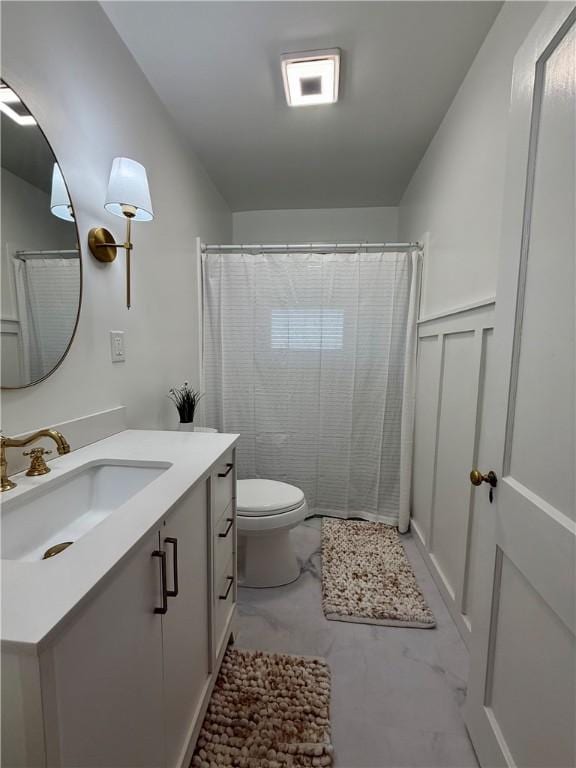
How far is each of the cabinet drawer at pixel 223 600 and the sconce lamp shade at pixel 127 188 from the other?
135 cm

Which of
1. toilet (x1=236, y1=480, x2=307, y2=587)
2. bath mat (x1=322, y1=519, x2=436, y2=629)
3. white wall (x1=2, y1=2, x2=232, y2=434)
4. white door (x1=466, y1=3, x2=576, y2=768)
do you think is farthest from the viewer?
toilet (x1=236, y1=480, x2=307, y2=587)

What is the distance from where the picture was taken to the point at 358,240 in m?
3.08

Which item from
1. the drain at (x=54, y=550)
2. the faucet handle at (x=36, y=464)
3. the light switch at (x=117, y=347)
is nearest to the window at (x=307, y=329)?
the light switch at (x=117, y=347)

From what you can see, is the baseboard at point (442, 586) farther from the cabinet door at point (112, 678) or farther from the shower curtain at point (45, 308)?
the shower curtain at point (45, 308)

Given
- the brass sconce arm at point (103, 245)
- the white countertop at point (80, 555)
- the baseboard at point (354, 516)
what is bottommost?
the baseboard at point (354, 516)

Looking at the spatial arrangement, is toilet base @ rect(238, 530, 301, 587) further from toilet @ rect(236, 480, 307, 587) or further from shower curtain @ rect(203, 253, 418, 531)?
shower curtain @ rect(203, 253, 418, 531)

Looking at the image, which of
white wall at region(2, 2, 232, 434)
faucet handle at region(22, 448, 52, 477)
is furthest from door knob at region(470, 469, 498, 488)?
white wall at region(2, 2, 232, 434)

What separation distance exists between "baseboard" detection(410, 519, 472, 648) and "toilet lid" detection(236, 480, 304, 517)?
0.76 meters

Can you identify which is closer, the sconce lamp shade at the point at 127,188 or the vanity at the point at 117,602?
the vanity at the point at 117,602

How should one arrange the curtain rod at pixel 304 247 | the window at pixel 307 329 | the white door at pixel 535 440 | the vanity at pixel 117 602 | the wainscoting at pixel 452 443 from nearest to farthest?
the vanity at pixel 117 602, the white door at pixel 535 440, the wainscoting at pixel 452 443, the curtain rod at pixel 304 247, the window at pixel 307 329

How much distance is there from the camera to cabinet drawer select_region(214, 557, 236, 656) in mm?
1159

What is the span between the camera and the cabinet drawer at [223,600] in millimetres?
1159

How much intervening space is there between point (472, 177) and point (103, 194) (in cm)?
149

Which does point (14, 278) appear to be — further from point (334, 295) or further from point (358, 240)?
point (358, 240)
